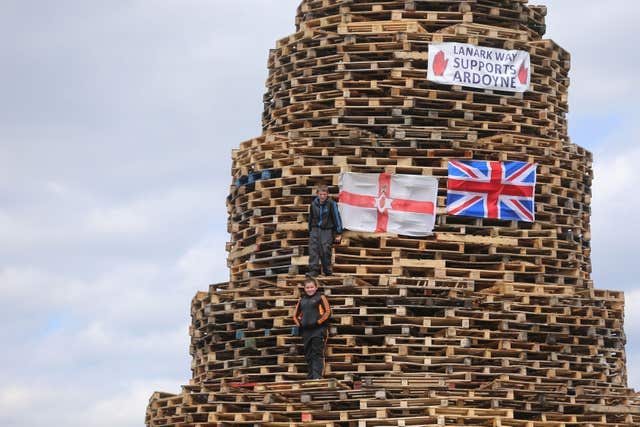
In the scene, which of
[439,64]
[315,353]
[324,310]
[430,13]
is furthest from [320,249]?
[430,13]

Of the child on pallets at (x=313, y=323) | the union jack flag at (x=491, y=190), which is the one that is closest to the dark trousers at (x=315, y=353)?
the child on pallets at (x=313, y=323)

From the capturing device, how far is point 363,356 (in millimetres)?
34188

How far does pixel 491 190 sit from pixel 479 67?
3136 millimetres

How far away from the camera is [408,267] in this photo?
3519cm

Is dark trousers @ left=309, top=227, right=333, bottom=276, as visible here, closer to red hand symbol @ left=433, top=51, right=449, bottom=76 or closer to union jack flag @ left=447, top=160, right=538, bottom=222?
union jack flag @ left=447, top=160, right=538, bottom=222

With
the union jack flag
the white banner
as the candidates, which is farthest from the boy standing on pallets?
the white banner

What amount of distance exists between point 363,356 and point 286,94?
7.80m

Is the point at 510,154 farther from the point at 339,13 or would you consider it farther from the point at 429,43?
the point at 339,13

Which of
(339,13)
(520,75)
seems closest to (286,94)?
(339,13)

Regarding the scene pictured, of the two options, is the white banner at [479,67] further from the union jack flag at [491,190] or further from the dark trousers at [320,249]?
the dark trousers at [320,249]

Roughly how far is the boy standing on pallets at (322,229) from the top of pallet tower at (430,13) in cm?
543

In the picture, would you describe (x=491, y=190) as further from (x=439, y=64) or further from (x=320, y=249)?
(x=320, y=249)

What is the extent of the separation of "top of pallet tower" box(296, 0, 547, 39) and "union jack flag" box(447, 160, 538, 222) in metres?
4.01

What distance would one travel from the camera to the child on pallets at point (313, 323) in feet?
112
